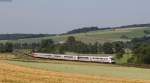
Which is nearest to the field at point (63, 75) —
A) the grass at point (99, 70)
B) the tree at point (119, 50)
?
the grass at point (99, 70)

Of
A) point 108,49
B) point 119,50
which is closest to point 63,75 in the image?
point 119,50

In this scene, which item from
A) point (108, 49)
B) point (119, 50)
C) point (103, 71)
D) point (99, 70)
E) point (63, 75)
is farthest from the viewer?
point (108, 49)

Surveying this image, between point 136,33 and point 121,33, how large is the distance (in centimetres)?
739

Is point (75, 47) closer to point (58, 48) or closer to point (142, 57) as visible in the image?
point (58, 48)

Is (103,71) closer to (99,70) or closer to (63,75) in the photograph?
(99,70)

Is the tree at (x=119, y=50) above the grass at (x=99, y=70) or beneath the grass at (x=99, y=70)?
→ above

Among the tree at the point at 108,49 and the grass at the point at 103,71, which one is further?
the tree at the point at 108,49

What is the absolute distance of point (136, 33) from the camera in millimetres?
167750

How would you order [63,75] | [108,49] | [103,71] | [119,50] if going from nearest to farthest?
[63,75]
[103,71]
[119,50]
[108,49]

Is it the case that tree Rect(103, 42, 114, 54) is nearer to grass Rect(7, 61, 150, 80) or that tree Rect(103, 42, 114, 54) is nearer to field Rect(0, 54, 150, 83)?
grass Rect(7, 61, 150, 80)

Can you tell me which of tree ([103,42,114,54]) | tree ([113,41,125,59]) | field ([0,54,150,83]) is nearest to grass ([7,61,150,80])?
field ([0,54,150,83])

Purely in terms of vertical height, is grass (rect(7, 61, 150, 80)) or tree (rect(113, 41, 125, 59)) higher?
tree (rect(113, 41, 125, 59))

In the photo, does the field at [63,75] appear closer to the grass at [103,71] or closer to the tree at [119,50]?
the grass at [103,71]

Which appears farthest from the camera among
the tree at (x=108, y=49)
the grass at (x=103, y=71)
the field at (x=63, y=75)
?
the tree at (x=108, y=49)
